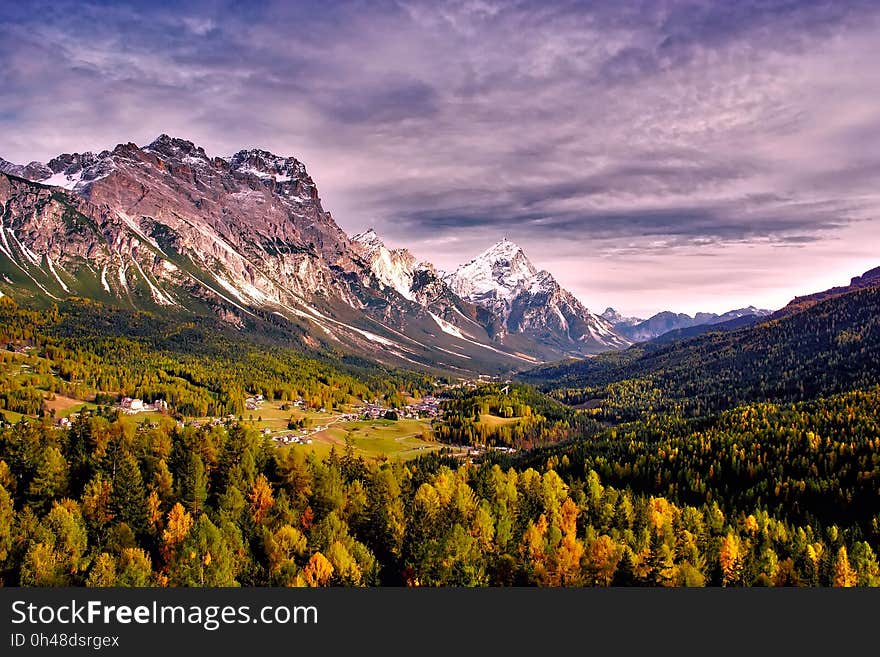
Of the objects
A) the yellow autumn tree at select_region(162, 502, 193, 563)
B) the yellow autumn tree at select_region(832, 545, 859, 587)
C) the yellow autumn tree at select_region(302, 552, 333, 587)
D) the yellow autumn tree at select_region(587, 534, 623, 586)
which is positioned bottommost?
the yellow autumn tree at select_region(832, 545, 859, 587)

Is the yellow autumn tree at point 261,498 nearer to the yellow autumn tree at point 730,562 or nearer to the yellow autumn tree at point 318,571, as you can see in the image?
the yellow autumn tree at point 318,571

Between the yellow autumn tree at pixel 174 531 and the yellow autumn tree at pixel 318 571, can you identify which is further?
the yellow autumn tree at pixel 174 531

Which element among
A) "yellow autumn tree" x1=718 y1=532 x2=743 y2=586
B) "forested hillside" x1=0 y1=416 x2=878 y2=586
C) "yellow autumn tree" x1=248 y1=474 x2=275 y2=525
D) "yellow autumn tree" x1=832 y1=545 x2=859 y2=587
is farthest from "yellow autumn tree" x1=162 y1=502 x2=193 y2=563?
"yellow autumn tree" x1=832 y1=545 x2=859 y2=587

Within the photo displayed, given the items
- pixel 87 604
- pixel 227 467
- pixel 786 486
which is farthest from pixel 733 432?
pixel 87 604

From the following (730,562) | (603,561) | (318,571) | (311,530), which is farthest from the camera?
(730,562)

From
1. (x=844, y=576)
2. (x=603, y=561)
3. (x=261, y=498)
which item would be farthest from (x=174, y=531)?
(x=844, y=576)

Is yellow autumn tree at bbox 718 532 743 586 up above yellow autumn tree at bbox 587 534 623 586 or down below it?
below

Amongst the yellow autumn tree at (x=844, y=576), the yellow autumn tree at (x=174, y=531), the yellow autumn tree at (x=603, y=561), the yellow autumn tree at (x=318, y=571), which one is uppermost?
the yellow autumn tree at (x=174, y=531)

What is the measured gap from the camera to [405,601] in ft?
136

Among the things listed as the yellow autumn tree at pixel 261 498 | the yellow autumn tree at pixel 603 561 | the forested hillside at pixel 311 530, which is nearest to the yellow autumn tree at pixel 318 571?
the forested hillside at pixel 311 530

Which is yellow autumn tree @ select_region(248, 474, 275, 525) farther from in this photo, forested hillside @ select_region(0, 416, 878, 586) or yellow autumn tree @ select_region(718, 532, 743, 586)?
yellow autumn tree @ select_region(718, 532, 743, 586)

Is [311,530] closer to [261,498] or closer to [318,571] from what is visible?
[318,571]

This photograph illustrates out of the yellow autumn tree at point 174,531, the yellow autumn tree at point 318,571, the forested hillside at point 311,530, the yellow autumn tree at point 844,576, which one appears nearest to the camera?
the yellow autumn tree at point 318,571

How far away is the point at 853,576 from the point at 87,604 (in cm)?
8052
